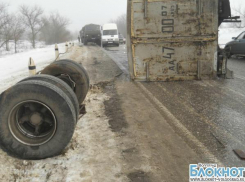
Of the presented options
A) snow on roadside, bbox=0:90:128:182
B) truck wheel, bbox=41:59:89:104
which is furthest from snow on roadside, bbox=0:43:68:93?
snow on roadside, bbox=0:90:128:182

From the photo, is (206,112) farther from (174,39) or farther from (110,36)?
(110,36)

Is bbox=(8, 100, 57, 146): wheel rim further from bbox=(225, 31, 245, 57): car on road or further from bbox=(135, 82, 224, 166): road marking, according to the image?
bbox=(225, 31, 245, 57): car on road

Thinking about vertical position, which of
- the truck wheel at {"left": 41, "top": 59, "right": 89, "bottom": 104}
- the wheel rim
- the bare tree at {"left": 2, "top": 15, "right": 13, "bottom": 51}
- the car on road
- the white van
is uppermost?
the bare tree at {"left": 2, "top": 15, "right": 13, "bottom": 51}

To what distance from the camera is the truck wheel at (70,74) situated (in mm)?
4398

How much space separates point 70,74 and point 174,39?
3945 millimetres

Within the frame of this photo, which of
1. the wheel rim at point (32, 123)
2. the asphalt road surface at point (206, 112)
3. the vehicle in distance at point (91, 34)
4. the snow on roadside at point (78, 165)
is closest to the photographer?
the snow on roadside at point (78, 165)

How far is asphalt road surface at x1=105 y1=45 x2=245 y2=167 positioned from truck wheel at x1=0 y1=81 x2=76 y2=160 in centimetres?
179

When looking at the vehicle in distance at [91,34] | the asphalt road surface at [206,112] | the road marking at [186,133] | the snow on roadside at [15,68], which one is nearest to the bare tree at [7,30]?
the vehicle in distance at [91,34]

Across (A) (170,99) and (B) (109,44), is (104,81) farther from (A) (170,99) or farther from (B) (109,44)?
(B) (109,44)

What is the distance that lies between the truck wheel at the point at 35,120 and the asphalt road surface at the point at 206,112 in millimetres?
1792

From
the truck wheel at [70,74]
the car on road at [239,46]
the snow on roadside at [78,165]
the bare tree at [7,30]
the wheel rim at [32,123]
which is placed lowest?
the snow on roadside at [78,165]

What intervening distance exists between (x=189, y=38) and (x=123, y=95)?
2.87 m

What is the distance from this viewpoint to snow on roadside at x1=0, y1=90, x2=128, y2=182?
259 centimetres

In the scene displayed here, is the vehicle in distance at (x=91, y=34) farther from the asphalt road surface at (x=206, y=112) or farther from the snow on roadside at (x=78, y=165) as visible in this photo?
the snow on roadside at (x=78, y=165)
